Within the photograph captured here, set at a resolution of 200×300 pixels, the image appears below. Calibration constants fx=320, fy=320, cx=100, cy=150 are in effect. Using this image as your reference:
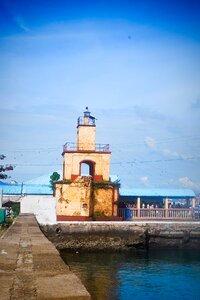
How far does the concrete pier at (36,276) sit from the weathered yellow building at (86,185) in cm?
1762

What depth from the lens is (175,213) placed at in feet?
115

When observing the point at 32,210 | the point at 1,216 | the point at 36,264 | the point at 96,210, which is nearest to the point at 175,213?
the point at 96,210

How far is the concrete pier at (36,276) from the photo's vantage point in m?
5.08

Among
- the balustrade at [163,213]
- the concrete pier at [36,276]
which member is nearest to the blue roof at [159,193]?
the balustrade at [163,213]

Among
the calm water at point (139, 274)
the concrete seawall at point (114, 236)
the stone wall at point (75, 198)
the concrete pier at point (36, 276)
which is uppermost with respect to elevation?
the stone wall at point (75, 198)

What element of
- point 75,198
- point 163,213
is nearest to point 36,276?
point 75,198

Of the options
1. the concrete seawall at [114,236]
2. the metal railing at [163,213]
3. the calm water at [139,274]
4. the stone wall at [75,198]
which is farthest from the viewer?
the metal railing at [163,213]

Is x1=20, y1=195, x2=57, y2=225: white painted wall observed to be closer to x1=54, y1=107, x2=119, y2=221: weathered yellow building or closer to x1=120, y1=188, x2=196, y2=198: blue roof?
x1=54, y1=107, x2=119, y2=221: weathered yellow building

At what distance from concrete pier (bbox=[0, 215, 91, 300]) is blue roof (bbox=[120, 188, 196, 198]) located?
27643 millimetres

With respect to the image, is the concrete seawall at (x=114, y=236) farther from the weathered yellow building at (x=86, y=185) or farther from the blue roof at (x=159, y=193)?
the blue roof at (x=159, y=193)

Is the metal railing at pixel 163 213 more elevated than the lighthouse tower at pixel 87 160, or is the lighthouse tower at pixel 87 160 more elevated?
the lighthouse tower at pixel 87 160

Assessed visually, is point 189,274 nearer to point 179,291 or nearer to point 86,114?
point 179,291

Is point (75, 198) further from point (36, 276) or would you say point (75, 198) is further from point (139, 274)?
point (36, 276)

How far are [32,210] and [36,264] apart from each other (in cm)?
1937
